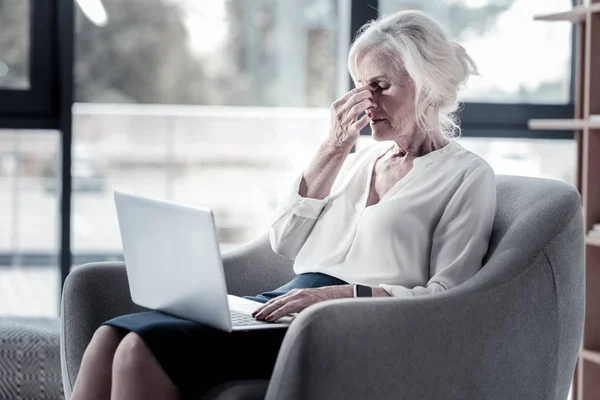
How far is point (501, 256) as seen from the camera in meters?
1.66

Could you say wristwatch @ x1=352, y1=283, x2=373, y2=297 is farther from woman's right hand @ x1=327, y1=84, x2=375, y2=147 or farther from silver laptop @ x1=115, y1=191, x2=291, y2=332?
woman's right hand @ x1=327, y1=84, x2=375, y2=147

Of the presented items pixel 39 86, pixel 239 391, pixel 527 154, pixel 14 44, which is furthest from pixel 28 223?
pixel 239 391

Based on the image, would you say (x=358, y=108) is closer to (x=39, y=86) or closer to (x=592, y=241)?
(x=592, y=241)

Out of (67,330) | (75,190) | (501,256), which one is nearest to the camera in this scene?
(501,256)

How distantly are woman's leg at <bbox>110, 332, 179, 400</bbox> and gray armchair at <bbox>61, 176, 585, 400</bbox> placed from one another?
9 cm

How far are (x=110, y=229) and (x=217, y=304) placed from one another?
85.1 inches

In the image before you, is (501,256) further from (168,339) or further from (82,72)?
(82,72)

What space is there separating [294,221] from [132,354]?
626 millimetres

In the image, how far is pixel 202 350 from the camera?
155 cm

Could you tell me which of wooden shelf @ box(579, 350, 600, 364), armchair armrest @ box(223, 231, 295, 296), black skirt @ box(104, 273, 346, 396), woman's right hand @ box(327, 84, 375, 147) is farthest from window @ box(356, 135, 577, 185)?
black skirt @ box(104, 273, 346, 396)

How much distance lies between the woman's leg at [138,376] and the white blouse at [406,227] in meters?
0.49

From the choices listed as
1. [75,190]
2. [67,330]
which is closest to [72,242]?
[75,190]

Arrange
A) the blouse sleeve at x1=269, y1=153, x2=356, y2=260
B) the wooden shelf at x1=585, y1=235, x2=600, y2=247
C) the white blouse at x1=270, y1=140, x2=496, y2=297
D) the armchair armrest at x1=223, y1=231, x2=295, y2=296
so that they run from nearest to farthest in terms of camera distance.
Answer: the white blouse at x1=270, y1=140, x2=496, y2=297, the blouse sleeve at x1=269, y1=153, x2=356, y2=260, the armchair armrest at x1=223, y1=231, x2=295, y2=296, the wooden shelf at x1=585, y1=235, x2=600, y2=247

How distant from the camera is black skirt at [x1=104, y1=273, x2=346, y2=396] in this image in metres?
1.53
